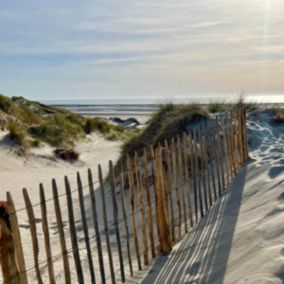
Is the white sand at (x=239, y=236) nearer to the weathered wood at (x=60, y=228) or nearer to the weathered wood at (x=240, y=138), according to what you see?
the weathered wood at (x=240, y=138)

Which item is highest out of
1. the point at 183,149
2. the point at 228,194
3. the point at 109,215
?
the point at 183,149

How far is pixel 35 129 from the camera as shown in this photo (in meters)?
17.1

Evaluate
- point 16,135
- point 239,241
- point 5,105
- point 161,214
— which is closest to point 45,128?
point 16,135

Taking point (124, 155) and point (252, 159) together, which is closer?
point (252, 159)

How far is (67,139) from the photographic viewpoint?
17.2 metres

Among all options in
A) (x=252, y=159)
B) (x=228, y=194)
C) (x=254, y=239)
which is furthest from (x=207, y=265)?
(x=252, y=159)

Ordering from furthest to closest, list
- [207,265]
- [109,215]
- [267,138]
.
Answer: [267,138] → [109,215] → [207,265]

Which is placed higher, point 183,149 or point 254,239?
point 183,149

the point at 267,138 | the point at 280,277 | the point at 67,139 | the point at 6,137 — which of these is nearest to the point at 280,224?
the point at 280,277

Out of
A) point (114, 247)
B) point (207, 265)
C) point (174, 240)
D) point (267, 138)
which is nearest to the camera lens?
point (207, 265)

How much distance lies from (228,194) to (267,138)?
354 centimetres

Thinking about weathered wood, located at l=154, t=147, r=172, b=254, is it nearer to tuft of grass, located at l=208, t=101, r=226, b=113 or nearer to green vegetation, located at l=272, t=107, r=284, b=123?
green vegetation, located at l=272, t=107, r=284, b=123

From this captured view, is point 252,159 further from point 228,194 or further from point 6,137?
point 6,137

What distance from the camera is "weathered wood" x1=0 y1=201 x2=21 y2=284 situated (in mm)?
3465
